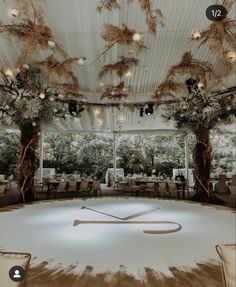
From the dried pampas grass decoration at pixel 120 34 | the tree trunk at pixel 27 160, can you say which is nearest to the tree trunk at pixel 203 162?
the dried pampas grass decoration at pixel 120 34

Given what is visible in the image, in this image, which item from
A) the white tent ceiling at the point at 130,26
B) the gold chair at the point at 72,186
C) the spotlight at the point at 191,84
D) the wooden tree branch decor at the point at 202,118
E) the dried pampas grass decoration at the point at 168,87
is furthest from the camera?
the gold chair at the point at 72,186

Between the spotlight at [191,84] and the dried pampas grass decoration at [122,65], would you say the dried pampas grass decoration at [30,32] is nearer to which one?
the dried pampas grass decoration at [122,65]

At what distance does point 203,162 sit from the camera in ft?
30.9

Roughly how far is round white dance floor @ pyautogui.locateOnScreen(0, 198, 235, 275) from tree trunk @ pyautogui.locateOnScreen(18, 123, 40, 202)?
4.51 ft

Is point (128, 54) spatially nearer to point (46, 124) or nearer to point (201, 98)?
point (201, 98)

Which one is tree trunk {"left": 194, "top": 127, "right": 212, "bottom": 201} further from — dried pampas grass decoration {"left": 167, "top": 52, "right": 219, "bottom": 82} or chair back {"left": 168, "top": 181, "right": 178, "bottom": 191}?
dried pampas grass decoration {"left": 167, "top": 52, "right": 219, "bottom": 82}

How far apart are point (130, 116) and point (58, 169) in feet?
22.9

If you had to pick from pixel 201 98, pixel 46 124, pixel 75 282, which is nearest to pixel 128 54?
pixel 201 98

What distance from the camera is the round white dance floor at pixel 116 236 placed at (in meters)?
3.73

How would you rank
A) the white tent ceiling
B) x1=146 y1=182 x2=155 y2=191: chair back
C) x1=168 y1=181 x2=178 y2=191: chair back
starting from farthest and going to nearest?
x1=146 y1=182 x2=155 y2=191: chair back → x1=168 y1=181 x2=178 y2=191: chair back → the white tent ceiling

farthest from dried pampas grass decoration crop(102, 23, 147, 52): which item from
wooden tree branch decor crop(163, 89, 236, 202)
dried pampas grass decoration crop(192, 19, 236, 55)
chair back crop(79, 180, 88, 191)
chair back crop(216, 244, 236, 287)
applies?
chair back crop(79, 180, 88, 191)

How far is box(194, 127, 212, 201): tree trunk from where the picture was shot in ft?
30.8

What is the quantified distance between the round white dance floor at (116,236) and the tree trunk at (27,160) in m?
1.37

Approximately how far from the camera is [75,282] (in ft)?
9.82
